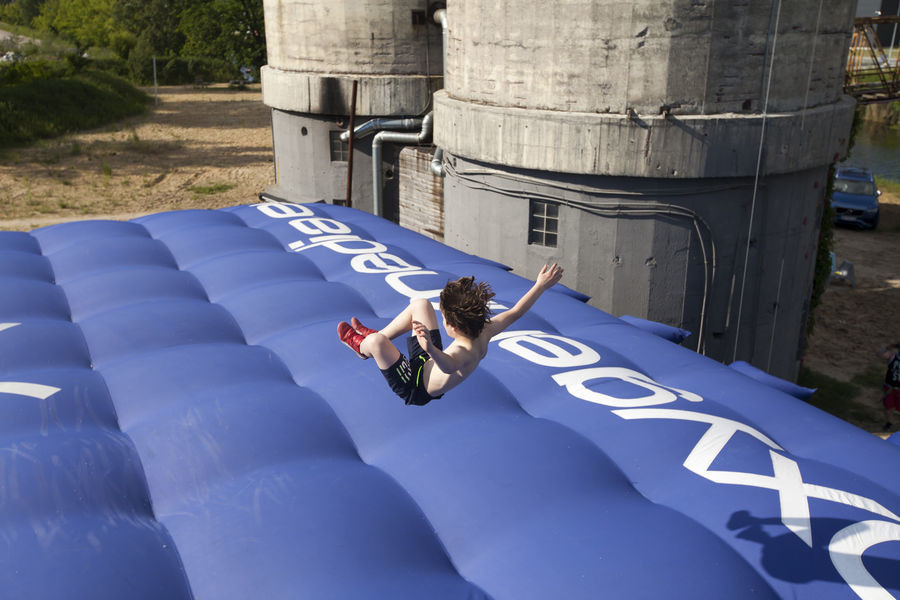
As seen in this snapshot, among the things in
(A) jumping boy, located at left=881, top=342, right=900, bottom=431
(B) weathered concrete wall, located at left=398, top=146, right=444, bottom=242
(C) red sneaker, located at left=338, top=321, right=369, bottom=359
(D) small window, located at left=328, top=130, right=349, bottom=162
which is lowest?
(A) jumping boy, located at left=881, top=342, right=900, bottom=431

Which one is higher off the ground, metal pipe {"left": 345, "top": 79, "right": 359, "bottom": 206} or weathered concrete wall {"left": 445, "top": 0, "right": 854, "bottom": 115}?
weathered concrete wall {"left": 445, "top": 0, "right": 854, "bottom": 115}

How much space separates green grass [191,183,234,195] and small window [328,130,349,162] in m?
Result: 10.8

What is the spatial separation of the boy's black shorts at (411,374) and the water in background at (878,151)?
4469 centimetres

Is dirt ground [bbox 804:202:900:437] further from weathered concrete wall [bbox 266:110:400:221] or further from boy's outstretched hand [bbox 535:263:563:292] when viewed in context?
boy's outstretched hand [bbox 535:263:563:292]

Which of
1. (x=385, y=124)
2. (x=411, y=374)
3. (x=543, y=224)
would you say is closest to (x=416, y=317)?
(x=411, y=374)

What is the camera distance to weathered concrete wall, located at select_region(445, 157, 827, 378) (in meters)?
13.9

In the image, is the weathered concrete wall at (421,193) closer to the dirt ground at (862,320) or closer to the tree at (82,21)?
the dirt ground at (862,320)

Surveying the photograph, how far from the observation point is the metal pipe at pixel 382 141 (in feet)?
75.7

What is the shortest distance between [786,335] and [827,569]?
35.7 ft

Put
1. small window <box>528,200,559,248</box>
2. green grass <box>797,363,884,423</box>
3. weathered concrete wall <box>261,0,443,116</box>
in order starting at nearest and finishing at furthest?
small window <box>528,200,559,248</box> → green grass <box>797,363,884,423</box> → weathered concrete wall <box>261,0,443,116</box>

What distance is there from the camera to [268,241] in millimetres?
13461

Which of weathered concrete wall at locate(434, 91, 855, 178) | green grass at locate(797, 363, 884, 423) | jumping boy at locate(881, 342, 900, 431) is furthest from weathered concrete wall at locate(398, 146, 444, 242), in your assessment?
jumping boy at locate(881, 342, 900, 431)

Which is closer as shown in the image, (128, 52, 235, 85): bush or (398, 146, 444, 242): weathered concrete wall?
(398, 146, 444, 242): weathered concrete wall

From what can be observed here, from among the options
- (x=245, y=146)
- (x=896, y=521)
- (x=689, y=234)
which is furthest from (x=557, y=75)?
(x=245, y=146)
